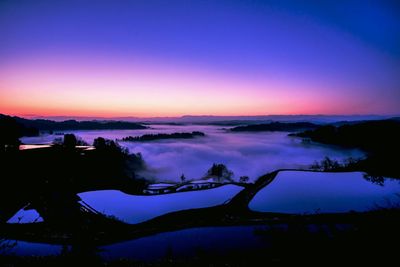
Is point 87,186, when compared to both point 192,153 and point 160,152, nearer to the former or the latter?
point 160,152

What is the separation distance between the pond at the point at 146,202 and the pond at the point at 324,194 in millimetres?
5831

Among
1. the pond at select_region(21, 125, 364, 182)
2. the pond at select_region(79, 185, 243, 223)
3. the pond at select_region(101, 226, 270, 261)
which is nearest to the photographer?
the pond at select_region(101, 226, 270, 261)

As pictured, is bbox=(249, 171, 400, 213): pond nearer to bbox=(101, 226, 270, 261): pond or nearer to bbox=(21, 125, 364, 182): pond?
bbox=(101, 226, 270, 261): pond

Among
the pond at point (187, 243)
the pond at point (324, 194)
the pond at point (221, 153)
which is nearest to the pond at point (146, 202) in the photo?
the pond at point (324, 194)

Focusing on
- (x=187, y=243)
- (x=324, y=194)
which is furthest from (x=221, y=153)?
(x=187, y=243)

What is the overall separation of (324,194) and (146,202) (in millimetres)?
26131

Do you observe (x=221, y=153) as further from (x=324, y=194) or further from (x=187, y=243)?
(x=187, y=243)

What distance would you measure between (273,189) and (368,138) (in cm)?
3317

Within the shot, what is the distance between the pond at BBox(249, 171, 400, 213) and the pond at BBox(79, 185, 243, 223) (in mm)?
5831

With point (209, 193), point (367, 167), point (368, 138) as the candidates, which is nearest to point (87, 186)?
point (209, 193)

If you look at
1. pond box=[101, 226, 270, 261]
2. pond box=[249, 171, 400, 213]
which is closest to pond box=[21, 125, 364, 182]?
pond box=[249, 171, 400, 213]

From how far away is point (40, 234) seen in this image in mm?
16203

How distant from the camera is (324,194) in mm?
33531

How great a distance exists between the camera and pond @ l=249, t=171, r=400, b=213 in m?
27.9
